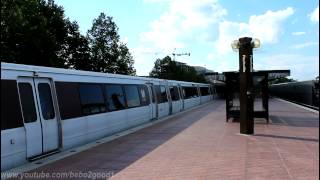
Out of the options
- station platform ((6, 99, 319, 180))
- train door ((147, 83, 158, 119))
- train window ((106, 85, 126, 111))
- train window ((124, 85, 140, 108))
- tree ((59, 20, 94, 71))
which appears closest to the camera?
station platform ((6, 99, 319, 180))

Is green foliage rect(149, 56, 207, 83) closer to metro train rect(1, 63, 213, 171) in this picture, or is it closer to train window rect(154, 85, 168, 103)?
train window rect(154, 85, 168, 103)

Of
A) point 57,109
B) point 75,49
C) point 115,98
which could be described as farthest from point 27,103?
point 75,49

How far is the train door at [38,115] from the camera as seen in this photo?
10.3 m

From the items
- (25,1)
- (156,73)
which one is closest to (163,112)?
(25,1)

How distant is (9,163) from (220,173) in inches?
165

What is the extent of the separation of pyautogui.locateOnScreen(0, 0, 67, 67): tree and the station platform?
53.7 ft

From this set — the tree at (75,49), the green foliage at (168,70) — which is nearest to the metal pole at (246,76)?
the tree at (75,49)

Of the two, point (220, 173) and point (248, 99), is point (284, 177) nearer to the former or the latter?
point (220, 173)

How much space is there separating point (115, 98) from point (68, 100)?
449 cm

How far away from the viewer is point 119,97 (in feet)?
58.0

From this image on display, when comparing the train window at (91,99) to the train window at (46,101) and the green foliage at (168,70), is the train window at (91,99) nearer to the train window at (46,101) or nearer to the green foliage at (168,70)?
the train window at (46,101)

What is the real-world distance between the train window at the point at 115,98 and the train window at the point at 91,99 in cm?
72

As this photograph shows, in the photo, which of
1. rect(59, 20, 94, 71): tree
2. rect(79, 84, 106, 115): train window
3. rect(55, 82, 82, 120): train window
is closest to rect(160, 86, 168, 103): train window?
rect(79, 84, 106, 115): train window

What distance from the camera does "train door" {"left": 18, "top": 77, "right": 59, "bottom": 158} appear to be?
10258 millimetres
